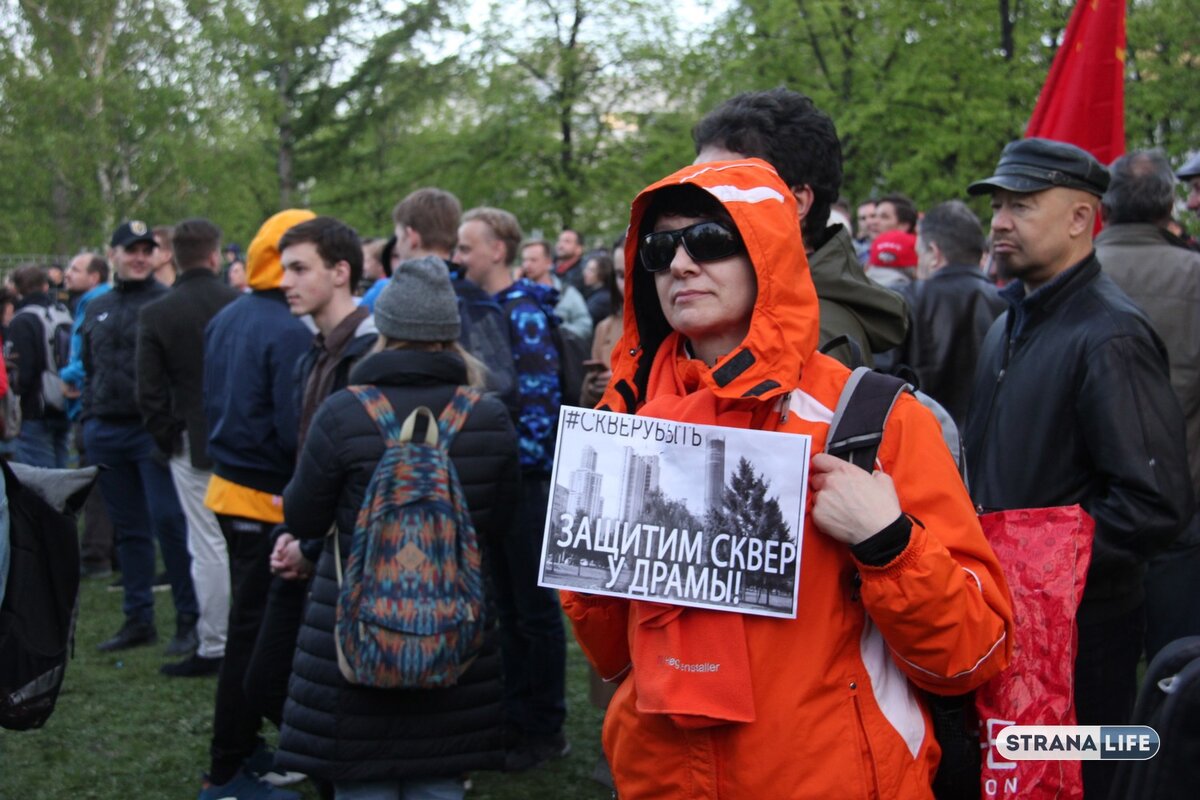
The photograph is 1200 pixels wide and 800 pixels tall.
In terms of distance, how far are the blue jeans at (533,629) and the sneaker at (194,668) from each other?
2.19 meters

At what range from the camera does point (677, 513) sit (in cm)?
219

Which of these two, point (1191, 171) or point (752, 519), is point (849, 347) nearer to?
point (752, 519)

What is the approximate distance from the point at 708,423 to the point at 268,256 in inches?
157

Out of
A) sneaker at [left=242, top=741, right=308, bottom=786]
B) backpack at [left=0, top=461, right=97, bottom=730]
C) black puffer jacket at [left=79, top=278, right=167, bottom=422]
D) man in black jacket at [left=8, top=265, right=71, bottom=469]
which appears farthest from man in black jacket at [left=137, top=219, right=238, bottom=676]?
man in black jacket at [left=8, top=265, right=71, bottom=469]

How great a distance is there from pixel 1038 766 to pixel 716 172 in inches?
48.1

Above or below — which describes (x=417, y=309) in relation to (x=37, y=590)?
above

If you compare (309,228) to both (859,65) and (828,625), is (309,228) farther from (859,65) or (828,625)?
(859,65)

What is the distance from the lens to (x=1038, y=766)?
2227 mm

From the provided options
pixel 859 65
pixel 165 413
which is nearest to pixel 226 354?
pixel 165 413

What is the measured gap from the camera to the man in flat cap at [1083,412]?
3299mm

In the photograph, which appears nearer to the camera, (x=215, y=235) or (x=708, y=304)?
(x=708, y=304)

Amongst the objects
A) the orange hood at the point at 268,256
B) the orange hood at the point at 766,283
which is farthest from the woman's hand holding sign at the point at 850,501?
the orange hood at the point at 268,256

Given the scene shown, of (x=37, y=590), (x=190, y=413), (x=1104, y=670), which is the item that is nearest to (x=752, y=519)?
(x=1104, y=670)

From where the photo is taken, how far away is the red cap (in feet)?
24.7
